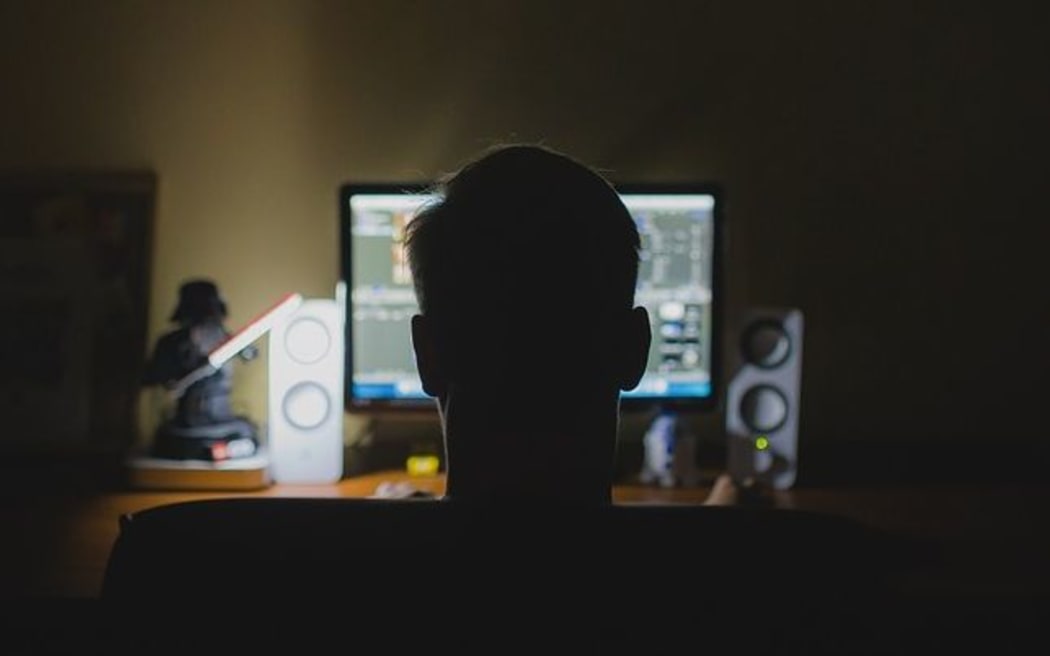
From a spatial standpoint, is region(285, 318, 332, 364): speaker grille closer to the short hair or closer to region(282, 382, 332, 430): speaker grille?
region(282, 382, 332, 430): speaker grille

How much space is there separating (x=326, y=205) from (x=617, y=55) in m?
0.53

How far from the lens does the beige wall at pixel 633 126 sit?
6.09ft

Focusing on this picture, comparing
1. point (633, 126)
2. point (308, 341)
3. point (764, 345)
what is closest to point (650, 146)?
point (633, 126)

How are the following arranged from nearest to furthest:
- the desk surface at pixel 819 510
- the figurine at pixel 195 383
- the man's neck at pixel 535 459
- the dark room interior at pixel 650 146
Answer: the man's neck at pixel 535 459
the desk surface at pixel 819 510
the figurine at pixel 195 383
the dark room interior at pixel 650 146

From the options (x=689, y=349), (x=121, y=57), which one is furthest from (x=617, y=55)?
(x=121, y=57)

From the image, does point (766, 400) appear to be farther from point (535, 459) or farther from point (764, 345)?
point (535, 459)

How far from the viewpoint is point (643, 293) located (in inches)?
69.9

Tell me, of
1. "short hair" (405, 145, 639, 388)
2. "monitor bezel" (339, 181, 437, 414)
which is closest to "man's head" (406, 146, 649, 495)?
"short hair" (405, 145, 639, 388)

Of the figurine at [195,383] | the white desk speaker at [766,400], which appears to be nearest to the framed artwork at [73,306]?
the figurine at [195,383]

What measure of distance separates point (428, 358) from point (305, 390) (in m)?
0.88

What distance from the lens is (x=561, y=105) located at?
1869 millimetres

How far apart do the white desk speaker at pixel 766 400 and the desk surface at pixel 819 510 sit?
55mm

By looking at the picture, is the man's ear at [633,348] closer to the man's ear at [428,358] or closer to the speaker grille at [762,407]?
the man's ear at [428,358]

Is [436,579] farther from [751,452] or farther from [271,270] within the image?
[271,270]
